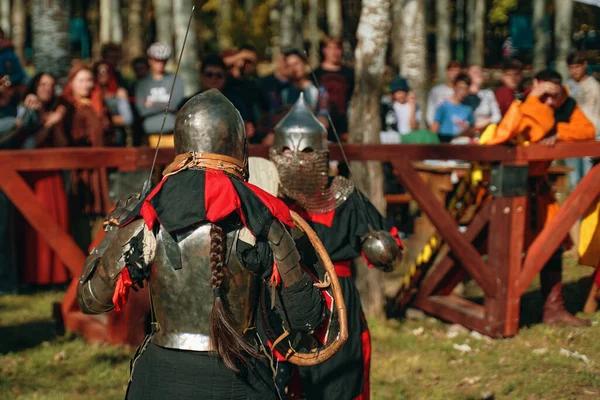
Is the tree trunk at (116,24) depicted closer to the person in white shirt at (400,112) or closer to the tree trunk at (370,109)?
the person in white shirt at (400,112)

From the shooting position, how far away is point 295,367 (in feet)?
15.6

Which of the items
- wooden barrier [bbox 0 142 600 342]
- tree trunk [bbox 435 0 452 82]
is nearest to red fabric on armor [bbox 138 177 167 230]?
wooden barrier [bbox 0 142 600 342]

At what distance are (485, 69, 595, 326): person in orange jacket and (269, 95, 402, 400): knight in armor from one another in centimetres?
205

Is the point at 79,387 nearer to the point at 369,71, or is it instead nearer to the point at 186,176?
the point at 186,176

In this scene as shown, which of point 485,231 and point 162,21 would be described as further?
point 162,21

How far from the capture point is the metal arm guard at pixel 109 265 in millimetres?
3121

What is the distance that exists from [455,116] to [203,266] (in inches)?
289

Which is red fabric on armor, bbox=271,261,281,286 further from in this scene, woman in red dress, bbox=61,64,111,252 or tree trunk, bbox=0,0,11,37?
tree trunk, bbox=0,0,11,37

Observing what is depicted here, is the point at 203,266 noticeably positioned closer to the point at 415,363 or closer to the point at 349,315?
the point at 349,315

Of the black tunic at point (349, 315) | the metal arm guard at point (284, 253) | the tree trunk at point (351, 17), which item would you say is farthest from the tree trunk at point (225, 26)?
the metal arm guard at point (284, 253)

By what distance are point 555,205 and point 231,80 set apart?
304cm

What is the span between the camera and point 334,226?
188 inches

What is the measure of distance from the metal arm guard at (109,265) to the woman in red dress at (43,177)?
466cm

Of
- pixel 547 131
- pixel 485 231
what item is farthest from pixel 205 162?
pixel 485 231
